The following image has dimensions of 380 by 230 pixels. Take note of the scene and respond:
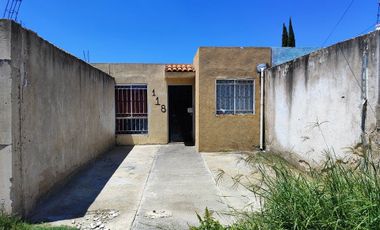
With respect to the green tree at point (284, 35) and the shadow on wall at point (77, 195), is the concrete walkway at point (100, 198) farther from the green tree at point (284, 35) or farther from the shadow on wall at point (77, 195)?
the green tree at point (284, 35)

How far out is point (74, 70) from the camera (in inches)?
314

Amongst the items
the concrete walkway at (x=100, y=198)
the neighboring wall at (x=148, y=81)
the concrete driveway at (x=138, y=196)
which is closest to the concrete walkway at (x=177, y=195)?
the concrete driveway at (x=138, y=196)

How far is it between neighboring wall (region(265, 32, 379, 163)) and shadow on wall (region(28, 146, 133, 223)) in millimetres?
3907

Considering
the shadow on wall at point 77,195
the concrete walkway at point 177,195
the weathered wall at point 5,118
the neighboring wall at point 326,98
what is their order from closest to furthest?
the weathered wall at point 5,118
the concrete walkway at point 177,195
the shadow on wall at point 77,195
the neighboring wall at point 326,98

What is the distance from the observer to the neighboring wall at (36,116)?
4.55 m

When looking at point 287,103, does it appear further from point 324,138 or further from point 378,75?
point 378,75

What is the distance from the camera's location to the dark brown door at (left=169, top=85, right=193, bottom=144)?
14.7 metres

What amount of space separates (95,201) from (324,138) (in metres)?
4.99

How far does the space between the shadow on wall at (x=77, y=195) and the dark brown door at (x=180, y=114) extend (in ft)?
17.7

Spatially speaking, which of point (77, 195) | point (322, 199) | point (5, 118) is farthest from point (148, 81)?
point (322, 199)

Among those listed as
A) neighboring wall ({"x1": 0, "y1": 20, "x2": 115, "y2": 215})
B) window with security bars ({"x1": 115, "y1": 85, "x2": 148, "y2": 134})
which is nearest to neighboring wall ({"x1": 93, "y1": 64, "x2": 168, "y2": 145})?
window with security bars ({"x1": 115, "y1": 85, "x2": 148, "y2": 134})

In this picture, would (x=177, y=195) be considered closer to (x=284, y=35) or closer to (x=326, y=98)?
(x=326, y=98)

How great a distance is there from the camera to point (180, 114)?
1500cm

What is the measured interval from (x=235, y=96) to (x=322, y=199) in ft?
29.0
